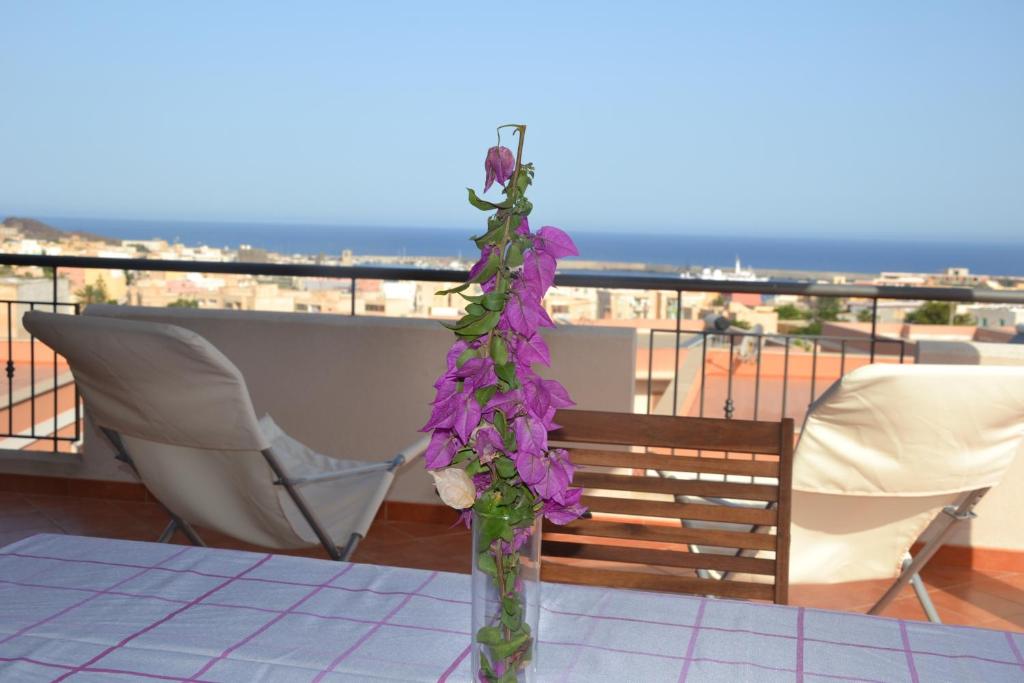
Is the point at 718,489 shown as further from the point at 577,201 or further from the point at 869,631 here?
the point at 577,201

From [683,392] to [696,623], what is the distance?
697cm

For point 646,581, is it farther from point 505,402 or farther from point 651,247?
point 651,247

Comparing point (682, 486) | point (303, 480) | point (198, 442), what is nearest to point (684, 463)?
point (682, 486)

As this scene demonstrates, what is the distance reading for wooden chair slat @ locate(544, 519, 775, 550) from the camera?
5.34 ft

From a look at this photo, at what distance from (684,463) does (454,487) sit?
0.95m

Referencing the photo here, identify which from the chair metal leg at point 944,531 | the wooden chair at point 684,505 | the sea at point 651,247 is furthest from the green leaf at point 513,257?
the sea at point 651,247

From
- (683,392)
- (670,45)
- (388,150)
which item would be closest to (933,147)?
(670,45)

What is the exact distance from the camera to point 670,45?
132 feet

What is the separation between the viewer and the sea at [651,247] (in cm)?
5000

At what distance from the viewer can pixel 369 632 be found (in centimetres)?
110

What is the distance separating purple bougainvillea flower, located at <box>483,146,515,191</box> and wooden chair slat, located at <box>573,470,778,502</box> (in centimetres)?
83

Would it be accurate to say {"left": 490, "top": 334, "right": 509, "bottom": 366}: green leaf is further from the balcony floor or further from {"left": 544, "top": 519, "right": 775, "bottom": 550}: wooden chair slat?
the balcony floor

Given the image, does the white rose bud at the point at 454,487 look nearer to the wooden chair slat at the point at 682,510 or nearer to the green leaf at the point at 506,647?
the green leaf at the point at 506,647

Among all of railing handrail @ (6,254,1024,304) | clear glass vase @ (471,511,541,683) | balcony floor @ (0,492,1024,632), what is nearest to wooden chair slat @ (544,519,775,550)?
clear glass vase @ (471,511,541,683)
